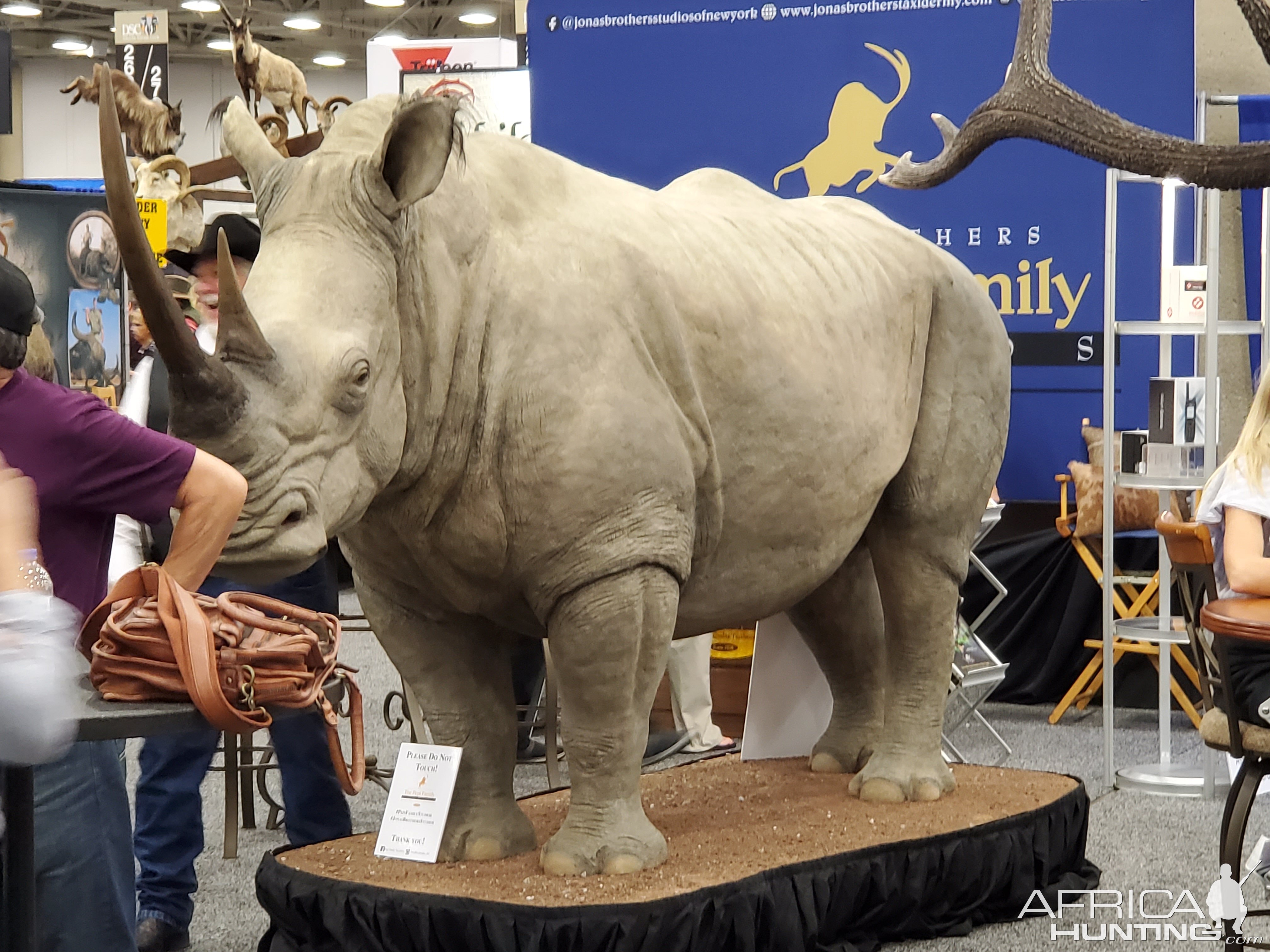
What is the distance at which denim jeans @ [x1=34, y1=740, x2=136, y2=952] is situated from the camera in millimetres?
2658

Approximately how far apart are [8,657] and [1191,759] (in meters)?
5.18

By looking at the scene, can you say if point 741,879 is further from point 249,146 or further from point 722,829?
point 249,146

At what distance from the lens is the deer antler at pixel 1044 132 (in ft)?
14.3

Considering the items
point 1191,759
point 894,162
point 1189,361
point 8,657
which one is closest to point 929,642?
point 1191,759

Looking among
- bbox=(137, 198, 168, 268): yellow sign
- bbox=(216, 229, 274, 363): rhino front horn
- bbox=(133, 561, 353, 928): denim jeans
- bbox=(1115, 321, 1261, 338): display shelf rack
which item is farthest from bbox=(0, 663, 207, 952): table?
bbox=(137, 198, 168, 268): yellow sign

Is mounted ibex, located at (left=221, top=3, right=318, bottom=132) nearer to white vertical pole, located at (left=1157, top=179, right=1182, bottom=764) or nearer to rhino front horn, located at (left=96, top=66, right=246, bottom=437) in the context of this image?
white vertical pole, located at (left=1157, top=179, right=1182, bottom=764)

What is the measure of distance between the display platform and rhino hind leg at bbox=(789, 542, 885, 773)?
12 cm

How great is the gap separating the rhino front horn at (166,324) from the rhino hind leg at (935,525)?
1.97m

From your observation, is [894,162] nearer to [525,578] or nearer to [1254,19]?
[1254,19]

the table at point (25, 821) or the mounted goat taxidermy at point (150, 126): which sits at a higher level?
the mounted goat taxidermy at point (150, 126)

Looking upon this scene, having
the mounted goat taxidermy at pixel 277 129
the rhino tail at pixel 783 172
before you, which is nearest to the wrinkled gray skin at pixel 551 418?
the mounted goat taxidermy at pixel 277 129

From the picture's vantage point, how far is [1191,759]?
6074 mm

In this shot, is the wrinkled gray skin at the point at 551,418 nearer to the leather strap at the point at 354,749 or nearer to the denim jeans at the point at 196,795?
the leather strap at the point at 354,749

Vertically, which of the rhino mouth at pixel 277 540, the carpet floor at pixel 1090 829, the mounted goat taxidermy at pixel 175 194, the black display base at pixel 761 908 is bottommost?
the carpet floor at pixel 1090 829
